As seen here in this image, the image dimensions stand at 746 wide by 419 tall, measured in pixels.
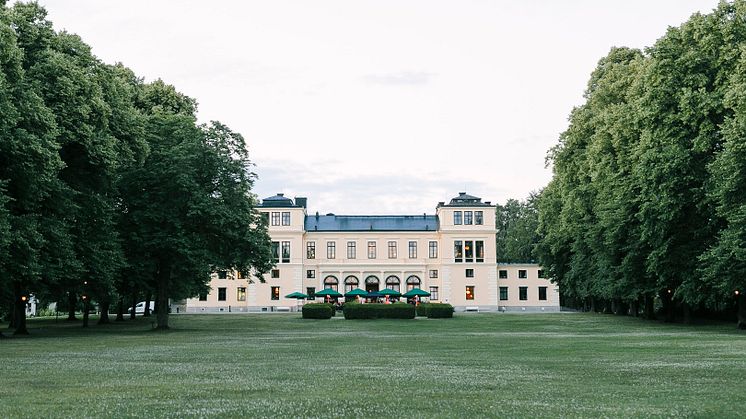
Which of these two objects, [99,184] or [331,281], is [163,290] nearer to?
[99,184]

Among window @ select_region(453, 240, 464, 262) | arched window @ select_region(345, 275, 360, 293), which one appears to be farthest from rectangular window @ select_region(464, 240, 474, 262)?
arched window @ select_region(345, 275, 360, 293)

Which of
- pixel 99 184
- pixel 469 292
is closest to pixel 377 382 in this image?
pixel 99 184

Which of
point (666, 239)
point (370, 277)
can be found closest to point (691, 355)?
point (666, 239)

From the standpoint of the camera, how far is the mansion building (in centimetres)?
10394

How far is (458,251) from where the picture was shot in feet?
344

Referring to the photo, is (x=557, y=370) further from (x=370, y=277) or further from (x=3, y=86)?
(x=370, y=277)

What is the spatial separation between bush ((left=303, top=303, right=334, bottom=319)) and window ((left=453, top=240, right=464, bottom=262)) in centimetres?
3889

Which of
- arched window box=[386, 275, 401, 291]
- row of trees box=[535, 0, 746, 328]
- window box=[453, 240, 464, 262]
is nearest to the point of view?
row of trees box=[535, 0, 746, 328]

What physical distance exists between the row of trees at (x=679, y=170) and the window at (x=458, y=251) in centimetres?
5131

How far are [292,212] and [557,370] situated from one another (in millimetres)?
86821

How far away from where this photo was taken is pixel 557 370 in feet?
61.4

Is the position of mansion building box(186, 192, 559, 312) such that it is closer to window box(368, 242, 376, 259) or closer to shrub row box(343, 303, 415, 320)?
window box(368, 242, 376, 259)

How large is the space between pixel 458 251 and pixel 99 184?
234 feet

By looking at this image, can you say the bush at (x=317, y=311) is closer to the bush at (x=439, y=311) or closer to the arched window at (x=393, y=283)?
the bush at (x=439, y=311)
